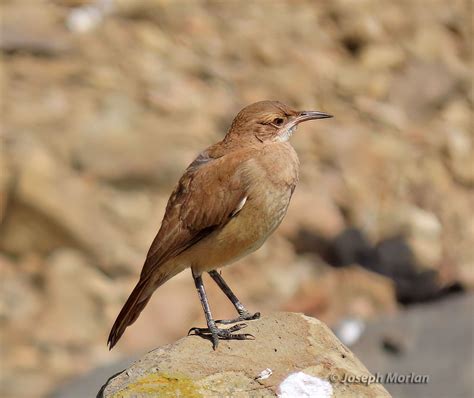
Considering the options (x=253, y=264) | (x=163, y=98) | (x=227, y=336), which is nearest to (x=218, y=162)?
(x=227, y=336)

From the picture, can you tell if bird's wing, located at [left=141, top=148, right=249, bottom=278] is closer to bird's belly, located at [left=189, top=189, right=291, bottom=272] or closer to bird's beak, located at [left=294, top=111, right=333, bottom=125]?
bird's belly, located at [left=189, top=189, right=291, bottom=272]

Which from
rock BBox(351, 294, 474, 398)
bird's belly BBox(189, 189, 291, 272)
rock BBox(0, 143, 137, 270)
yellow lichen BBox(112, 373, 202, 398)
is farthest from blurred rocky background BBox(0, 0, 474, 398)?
yellow lichen BBox(112, 373, 202, 398)

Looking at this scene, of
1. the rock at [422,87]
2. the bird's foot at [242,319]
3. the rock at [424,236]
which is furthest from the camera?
the rock at [422,87]

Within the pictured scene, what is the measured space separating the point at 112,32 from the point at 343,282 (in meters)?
6.93

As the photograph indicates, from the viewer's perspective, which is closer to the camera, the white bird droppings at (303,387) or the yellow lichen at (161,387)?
the yellow lichen at (161,387)

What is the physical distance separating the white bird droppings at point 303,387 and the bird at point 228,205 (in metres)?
0.85

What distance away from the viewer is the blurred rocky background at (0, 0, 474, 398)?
15.2 m

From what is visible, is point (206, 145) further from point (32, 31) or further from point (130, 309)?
point (130, 309)

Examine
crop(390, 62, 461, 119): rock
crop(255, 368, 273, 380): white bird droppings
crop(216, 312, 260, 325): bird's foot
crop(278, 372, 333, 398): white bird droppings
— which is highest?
crop(390, 62, 461, 119): rock

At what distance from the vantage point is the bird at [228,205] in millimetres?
7727

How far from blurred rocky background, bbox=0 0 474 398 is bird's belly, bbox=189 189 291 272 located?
17.2 feet

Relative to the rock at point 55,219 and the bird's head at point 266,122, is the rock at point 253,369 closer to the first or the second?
the bird's head at point 266,122

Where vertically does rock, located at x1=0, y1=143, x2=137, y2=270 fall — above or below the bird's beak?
above

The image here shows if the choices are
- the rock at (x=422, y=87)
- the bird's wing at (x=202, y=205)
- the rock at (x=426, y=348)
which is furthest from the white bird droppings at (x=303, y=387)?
the rock at (x=422, y=87)
